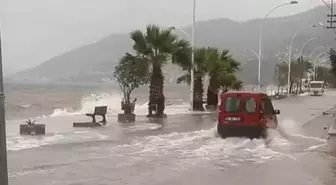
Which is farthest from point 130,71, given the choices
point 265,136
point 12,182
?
point 12,182

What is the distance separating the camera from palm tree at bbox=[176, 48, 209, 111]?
114ft

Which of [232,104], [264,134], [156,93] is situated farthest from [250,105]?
[156,93]

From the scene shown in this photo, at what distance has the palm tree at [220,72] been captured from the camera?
1417 inches

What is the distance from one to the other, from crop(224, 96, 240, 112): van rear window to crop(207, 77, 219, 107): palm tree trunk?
1948 cm

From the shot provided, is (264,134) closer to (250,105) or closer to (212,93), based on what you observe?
(250,105)

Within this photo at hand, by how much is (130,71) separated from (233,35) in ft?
335

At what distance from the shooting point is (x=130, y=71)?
1054 inches

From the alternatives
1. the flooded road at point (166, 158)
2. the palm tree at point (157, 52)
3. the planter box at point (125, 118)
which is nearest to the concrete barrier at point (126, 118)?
Result: the planter box at point (125, 118)

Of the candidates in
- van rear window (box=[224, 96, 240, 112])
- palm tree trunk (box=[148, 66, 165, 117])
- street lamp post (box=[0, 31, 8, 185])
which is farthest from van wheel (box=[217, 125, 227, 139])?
street lamp post (box=[0, 31, 8, 185])

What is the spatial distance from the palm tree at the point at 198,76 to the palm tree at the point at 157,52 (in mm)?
6309

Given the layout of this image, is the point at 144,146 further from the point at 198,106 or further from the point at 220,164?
the point at 198,106

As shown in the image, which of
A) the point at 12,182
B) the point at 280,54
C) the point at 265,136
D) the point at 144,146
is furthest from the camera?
the point at 280,54

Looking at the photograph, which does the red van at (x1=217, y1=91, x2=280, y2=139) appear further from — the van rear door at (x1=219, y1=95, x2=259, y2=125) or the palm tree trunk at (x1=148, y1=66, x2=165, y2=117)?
the palm tree trunk at (x1=148, y1=66, x2=165, y2=117)

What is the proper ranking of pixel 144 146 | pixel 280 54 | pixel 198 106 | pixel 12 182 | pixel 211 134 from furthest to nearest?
pixel 280 54, pixel 198 106, pixel 211 134, pixel 144 146, pixel 12 182
